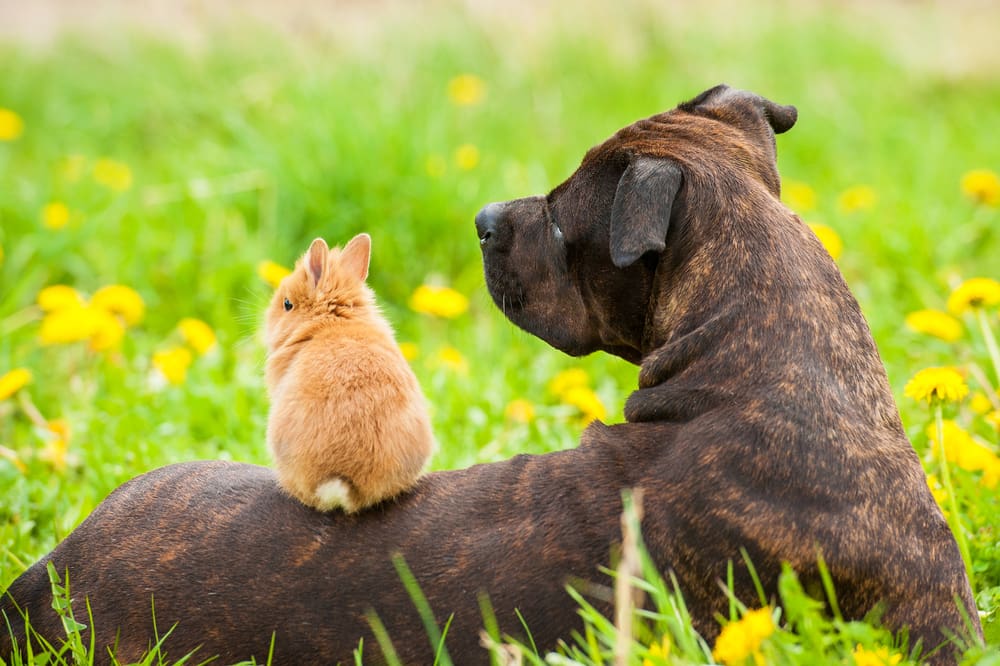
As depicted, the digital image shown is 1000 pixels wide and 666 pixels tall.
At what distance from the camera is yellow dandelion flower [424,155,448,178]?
19.9 ft

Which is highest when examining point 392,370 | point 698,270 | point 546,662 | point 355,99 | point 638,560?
point 355,99

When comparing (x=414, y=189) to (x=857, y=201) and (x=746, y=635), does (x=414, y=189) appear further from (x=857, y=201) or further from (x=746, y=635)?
(x=746, y=635)

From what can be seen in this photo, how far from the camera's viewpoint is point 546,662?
7.68ft

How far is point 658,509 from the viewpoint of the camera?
240cm

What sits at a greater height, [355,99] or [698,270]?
[355,99]

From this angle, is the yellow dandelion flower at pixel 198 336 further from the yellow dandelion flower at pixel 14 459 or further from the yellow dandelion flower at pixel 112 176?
the yellow dandelion flower at pixel 112 176

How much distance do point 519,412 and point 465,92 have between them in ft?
10.8

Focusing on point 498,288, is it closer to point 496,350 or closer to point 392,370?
point 392,370

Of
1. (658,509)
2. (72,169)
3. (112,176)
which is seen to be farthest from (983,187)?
(72,169)

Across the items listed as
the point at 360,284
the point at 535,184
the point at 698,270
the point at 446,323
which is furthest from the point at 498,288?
the point at 535,184

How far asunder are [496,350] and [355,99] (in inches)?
90.1

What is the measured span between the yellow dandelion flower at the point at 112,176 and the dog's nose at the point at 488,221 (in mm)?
3753

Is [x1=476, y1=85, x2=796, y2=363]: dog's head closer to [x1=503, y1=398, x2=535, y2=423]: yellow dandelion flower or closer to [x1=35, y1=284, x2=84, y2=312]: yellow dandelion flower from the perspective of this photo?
[x1=503, y1=398, x2=535, y2=423]: yellow dandelion flower

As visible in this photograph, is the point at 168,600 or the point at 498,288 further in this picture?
the point at 498,288
